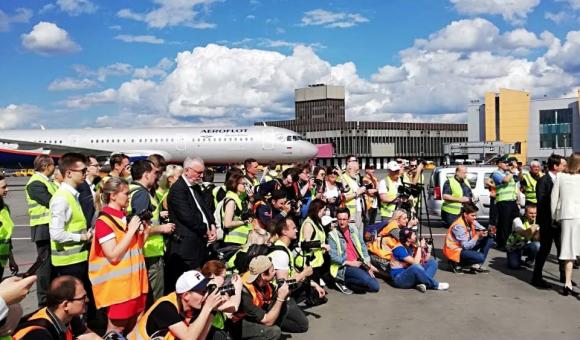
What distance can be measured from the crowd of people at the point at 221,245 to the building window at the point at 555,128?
236ft

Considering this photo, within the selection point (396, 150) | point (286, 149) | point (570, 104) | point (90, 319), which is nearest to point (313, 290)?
point (90, 319)

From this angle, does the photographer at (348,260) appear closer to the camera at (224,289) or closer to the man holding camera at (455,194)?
the man holding camera at (455,194)

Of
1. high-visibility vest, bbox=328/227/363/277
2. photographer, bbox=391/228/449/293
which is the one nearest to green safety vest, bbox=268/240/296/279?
high-visibility vest, bbox=328/227/363/277

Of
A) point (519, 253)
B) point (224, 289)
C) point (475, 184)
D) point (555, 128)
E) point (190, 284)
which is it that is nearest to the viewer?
point (190, 284)

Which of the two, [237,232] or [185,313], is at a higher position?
[237,232]

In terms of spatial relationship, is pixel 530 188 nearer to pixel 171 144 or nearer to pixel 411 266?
pixel 411 266

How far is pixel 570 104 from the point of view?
7512 cm

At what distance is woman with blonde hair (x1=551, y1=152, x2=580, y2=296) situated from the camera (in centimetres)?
739

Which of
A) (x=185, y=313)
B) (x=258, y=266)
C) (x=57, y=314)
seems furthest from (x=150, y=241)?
(x=57, y=314)

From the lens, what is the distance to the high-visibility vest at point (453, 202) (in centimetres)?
1040

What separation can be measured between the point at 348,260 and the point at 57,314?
4.99 metres

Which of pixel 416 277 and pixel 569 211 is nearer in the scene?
pixel 569 211

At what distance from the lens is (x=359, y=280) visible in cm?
777

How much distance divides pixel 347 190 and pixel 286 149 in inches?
981
